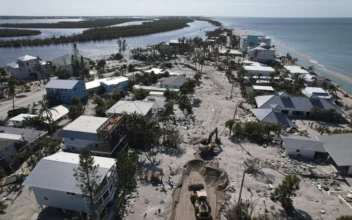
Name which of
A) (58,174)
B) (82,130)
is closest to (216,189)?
(58,174)

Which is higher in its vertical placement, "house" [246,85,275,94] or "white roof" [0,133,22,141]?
"house" [246,85,275,94]

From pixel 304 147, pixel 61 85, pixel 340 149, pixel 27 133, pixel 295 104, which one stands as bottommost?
pixel 27 133

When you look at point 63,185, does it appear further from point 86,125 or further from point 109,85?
point 109,85

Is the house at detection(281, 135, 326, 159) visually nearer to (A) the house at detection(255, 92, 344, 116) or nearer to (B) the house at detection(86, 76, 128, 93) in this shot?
(A) the house at detection(255, 92, 344, 116)

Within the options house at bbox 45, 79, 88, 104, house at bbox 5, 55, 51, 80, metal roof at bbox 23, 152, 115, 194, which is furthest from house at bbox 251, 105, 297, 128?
house at bbox 5, 55, 51, 80

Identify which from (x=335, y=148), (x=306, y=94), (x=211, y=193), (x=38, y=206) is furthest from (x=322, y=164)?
(x=38, y=206)

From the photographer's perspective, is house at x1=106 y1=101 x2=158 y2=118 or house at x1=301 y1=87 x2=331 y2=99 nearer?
house at x1=106 y1=101 x2=158 y2=118
